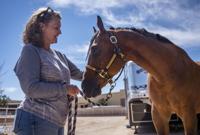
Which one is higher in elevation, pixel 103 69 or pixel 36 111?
pixel 103 69

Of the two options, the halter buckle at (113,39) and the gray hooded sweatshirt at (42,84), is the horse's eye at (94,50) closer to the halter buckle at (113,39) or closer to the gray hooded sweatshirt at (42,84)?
the halter buckle at (113,39)

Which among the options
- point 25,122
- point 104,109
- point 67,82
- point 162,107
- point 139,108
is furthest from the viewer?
point 104,109

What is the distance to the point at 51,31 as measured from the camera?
3256 mm

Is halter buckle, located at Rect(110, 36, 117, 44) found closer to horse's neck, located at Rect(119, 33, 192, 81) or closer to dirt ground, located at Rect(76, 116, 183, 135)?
horse's neck, located at Rect(119, 33, 192, 81)

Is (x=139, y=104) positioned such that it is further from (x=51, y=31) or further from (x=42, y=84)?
(x=42, y=84)

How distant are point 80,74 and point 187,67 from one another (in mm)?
1779

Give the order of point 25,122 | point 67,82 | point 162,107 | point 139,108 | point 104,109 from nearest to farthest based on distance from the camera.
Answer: point 25,122
point 67,82
point 162,107
point 139,108
point 104,109


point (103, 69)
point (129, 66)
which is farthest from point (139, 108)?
point (103, 69)

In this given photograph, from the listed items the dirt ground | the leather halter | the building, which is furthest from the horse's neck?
the dirt ground

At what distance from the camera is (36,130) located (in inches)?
116

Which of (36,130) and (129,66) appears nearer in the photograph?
(36,130)

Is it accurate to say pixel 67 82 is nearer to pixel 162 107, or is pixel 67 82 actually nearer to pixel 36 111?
pixel 36 111

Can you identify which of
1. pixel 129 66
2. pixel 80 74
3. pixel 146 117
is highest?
pixel 129 66

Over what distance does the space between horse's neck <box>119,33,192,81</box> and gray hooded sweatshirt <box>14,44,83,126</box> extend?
149 cm
